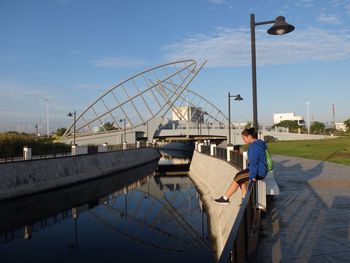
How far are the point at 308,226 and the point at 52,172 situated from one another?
22.6m

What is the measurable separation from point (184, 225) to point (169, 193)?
10538mm

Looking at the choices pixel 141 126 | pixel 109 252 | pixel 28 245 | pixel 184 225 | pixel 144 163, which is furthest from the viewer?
pixel 141 126

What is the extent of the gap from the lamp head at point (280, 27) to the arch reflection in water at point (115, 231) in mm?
7399

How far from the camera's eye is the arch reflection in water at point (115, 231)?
12547mm

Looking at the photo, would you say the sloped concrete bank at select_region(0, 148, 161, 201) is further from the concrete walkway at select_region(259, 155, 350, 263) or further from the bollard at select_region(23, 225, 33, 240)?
the concrete walkway at select_region(259, 155, 350, 263)

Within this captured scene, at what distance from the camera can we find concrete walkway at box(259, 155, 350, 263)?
6.59 meters

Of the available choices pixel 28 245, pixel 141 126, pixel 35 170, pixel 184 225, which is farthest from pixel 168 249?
pixel 141 126

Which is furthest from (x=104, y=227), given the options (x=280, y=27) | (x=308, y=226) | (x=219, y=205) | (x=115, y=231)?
(x=280, y=27)

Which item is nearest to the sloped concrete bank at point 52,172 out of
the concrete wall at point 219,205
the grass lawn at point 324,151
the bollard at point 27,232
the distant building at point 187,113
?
the bollard at point 27,232

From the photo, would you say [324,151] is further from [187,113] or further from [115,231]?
[187,113]

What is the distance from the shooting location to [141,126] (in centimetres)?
9262

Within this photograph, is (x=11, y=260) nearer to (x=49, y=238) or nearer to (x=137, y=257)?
(x=49, y=238)

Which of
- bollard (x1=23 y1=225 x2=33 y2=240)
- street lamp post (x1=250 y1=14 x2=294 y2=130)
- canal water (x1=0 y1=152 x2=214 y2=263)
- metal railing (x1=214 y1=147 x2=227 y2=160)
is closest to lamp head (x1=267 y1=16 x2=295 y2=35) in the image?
street lamp post (x1=250 y1=14 x2=294 y2=130)

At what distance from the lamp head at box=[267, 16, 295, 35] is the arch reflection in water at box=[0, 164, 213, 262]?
7399mm
